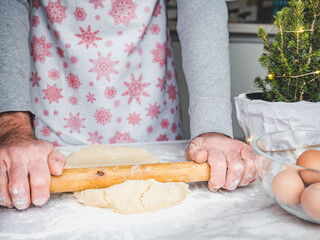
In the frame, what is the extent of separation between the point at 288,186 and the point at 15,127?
2.15ft

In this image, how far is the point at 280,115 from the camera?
744 millimetres

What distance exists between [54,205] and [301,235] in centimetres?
51

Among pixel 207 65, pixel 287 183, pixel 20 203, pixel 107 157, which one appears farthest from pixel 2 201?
pixel 207 65

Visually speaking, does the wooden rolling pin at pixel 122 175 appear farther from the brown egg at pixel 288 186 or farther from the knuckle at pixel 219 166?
the brown egg at pixel 288 186

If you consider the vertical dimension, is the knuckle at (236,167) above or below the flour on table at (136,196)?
above

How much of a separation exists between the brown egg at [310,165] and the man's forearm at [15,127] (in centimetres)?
60

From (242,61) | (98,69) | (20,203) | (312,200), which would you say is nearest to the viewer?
(312,200)

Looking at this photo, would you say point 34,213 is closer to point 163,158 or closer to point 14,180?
point 14,180

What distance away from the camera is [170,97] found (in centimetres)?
120

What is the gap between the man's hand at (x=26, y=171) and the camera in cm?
60

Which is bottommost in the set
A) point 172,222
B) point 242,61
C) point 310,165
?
point 172,222

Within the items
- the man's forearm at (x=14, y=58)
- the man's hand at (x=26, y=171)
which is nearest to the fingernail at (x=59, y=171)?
the man's hand at (x=26, y=171)

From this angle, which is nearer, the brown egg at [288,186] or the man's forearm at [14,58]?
the brown egg at [288,186]

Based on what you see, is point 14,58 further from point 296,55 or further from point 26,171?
point 296,55
